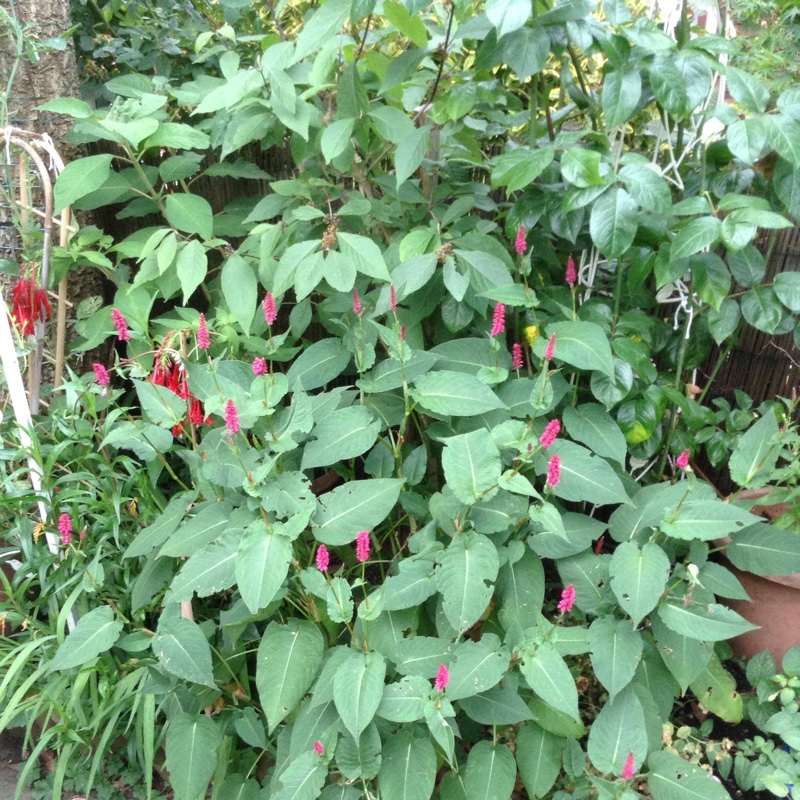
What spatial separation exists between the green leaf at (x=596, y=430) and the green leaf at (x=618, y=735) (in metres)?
0.49

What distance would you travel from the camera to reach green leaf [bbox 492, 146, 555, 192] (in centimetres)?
141

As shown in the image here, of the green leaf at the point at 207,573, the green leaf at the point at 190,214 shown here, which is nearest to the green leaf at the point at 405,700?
the green leaf at the point at 207,573

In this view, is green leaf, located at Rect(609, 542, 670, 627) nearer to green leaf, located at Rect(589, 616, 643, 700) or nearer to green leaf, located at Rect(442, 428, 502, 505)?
green leaf, located at Rect(589, 616, 643, 700)

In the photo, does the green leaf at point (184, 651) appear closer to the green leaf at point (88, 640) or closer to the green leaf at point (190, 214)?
the green leaf at point (88, 640)

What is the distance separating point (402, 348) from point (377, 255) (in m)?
0.22

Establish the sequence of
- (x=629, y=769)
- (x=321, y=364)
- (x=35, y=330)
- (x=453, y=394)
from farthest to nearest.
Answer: (x=35, y=330) → (x=321, y=364) → (x=453, y=394) → (x=629, y=769)

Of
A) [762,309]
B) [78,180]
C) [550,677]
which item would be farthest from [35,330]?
[762,309]

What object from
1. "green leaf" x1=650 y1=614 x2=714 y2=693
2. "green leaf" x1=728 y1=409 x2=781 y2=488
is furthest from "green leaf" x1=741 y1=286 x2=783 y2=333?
"green leaf" x1=650 y1=614 x2=714 y2=693

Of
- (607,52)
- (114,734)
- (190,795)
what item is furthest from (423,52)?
(114,734)

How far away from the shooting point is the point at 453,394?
4.80 feet

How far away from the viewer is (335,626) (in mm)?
1508

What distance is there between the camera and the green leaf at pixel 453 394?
4.72 ft

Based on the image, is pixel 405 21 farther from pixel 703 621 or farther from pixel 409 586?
pixel 703 621

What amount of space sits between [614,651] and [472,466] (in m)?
0.43
